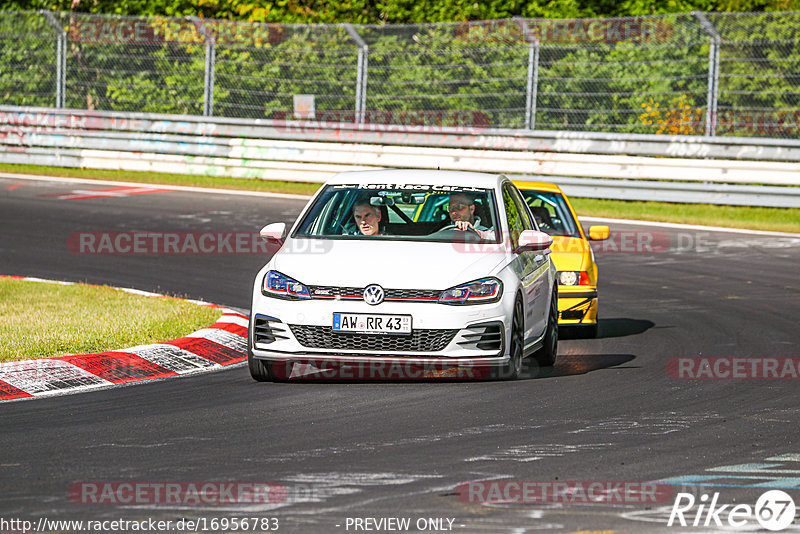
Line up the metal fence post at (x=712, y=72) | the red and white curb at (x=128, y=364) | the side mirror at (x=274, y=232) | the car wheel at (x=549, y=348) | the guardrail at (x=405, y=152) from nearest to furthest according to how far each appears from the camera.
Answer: the red and white curb at (x=128, y=364) → the side mirror at (x=274, y=232) → the car wheel at (x=549, y=348) → the metal fence post at (x=712, y=72) → the guardrail at (x=405, y=152)

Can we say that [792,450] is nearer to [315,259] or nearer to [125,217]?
[315,259]

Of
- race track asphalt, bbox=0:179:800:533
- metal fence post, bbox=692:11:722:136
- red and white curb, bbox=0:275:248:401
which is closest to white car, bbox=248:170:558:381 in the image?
race track asphalt, bbox=0:179:800:533

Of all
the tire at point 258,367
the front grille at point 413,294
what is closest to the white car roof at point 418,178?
the front grille at point 413,294

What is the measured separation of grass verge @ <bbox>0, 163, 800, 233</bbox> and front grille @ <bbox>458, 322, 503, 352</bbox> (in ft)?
42.3

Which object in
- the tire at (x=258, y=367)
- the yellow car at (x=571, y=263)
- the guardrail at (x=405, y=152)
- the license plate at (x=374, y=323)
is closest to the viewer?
the license plate at (x=374, y=323)

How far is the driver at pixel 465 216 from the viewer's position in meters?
10.1

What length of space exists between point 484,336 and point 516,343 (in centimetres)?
40

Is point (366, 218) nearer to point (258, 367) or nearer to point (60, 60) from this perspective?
point (258, 367)

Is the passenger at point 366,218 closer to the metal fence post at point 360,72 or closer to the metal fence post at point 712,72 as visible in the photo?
the metal fence post at point 712,72

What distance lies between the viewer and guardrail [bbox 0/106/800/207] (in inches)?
886

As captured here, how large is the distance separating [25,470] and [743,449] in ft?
11.5

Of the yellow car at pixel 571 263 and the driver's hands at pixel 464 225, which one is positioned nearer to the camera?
A: the driver's hands at pixel 464 225

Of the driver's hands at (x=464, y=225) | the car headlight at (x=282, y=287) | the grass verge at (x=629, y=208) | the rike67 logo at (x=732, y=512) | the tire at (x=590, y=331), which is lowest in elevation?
the tire at (x=590, y=331)

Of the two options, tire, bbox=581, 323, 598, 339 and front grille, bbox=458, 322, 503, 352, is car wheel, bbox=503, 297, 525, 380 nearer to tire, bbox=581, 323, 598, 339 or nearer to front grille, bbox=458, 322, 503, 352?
front grille, bbox=458, 322, 503, 352
